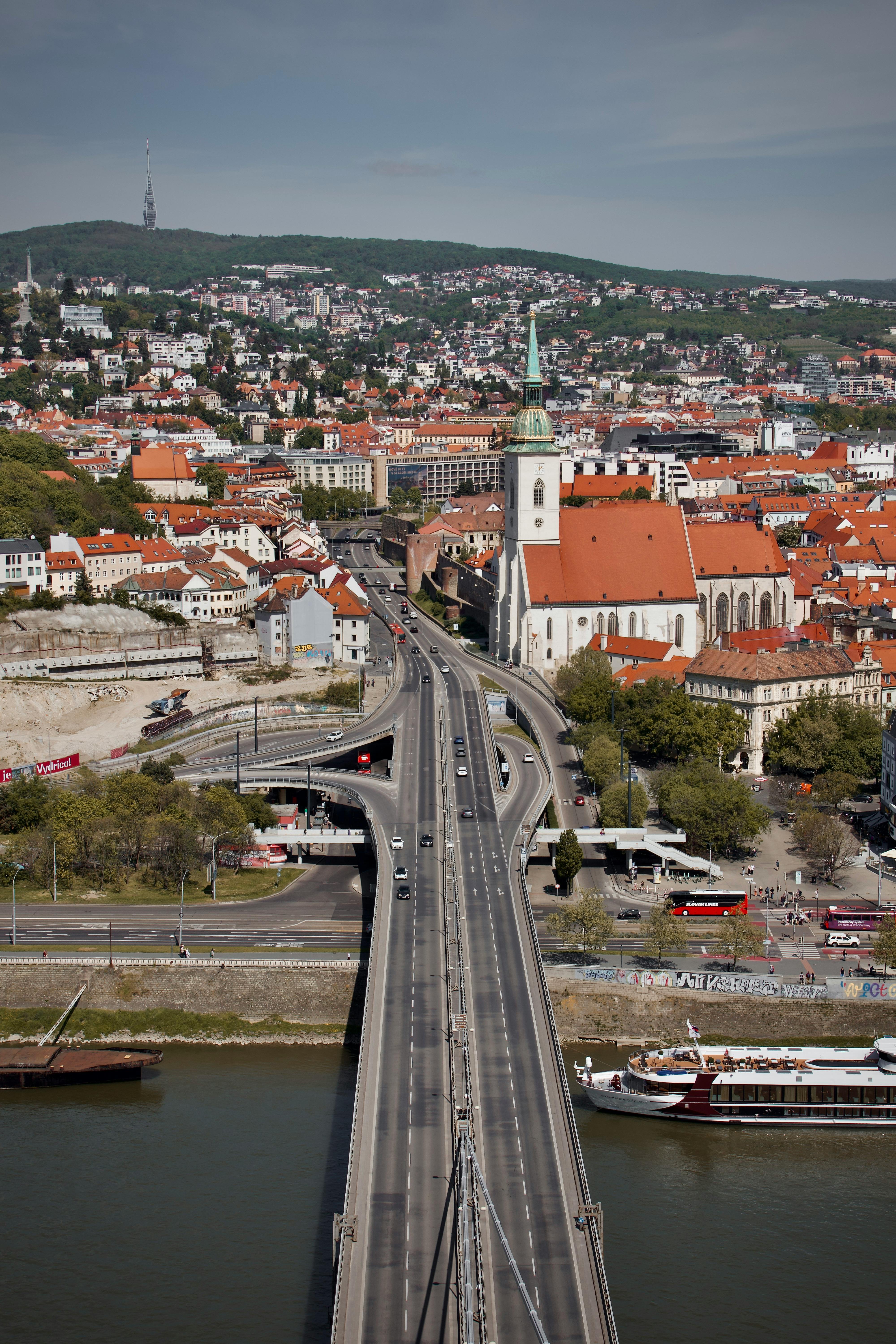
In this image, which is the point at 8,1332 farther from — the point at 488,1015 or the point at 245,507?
the point at 245,507

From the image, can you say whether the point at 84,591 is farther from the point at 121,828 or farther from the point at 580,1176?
the point at 580,1176

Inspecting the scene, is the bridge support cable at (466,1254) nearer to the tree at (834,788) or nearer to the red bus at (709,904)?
the red bus at (709,904)

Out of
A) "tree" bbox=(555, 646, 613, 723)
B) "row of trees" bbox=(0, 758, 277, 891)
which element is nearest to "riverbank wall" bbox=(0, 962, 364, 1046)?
"row of trees" bbox=(0, 758, 277, 891)

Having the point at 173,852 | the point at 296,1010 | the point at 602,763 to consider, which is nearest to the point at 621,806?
the point at 602,763

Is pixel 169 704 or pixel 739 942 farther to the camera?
pixel 169 704

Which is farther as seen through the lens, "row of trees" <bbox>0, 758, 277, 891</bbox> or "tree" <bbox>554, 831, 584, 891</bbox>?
"row of trees" <bbox>0, 758, 277, 891</bbox>

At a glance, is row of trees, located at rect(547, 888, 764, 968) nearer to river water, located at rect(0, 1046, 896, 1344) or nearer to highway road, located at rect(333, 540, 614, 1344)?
highway road, located at rect(333, 540, 614, 1344)

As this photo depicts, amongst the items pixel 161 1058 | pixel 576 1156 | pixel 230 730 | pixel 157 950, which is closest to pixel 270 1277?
pixel 576 1156
